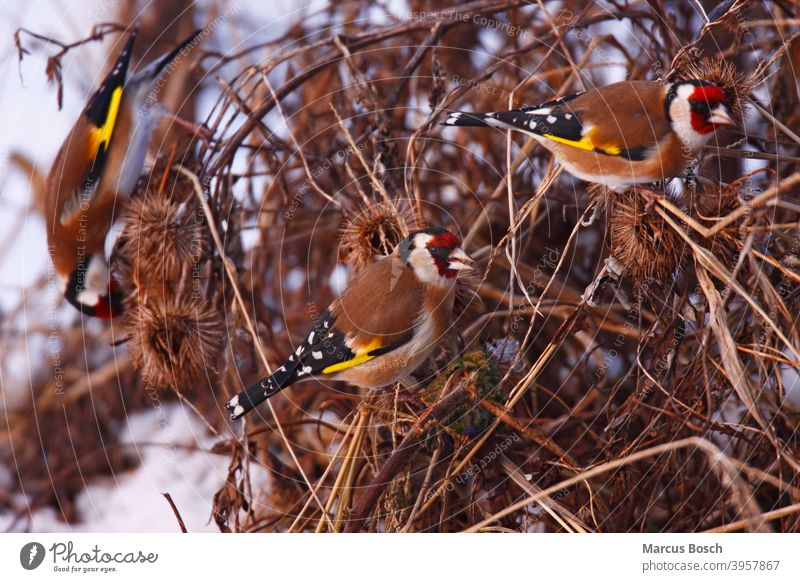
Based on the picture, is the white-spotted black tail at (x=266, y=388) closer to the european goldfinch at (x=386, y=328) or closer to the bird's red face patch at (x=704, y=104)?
the european goldfinch at (x=386, y=328)

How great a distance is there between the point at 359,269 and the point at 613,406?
0.50 m

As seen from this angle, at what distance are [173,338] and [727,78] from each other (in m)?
0.96

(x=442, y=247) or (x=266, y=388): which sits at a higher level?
(x=442, y=247)

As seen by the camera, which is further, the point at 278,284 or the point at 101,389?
the point at 101,389

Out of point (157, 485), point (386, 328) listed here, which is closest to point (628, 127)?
point (386, 328)

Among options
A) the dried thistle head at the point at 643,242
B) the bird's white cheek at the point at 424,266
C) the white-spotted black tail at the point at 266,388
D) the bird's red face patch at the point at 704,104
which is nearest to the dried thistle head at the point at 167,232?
the white-spotted black tail at the point at 266,388

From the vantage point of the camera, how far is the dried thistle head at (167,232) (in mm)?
1290

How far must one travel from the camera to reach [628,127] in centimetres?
108

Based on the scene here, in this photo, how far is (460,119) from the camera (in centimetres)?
119

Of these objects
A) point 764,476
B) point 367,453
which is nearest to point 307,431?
point 367,453

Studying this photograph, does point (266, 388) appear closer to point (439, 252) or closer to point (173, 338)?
point (173, 338)

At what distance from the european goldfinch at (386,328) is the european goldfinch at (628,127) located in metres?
0.22

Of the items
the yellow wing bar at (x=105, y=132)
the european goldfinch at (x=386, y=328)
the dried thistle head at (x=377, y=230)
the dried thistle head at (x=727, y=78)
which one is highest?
the yellow wing bar at (x=105, y=132)

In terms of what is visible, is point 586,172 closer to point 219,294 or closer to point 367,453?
point 367,453
